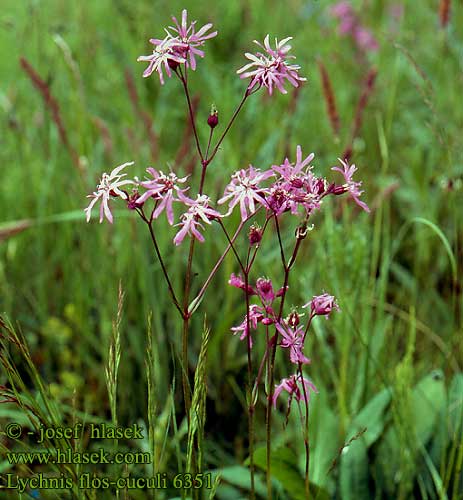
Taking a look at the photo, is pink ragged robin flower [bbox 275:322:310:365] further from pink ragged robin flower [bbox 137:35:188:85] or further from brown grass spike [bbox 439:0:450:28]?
brown grass spike [bbox 439:0:450:28]

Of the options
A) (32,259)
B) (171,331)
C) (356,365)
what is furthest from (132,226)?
(356,365)

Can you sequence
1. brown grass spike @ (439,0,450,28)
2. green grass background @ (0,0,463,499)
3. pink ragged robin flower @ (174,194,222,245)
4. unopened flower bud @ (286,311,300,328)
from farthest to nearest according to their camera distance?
1. brown grass spike @ (439,0,450,28)
2. green grass background @ (0,0,463,499)
3. unopened flower bud @ (286,311,300,328)
4. pink ragged robin flower @ (174,194,222,245)

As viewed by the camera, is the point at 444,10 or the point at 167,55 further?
the point at 444,10

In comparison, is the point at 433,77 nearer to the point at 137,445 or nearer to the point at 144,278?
the point at 144,278

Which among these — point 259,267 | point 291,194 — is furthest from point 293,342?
point 259,267

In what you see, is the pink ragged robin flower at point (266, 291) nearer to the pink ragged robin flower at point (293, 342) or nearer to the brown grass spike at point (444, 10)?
the pink ragged robin flower at point (293, 342)

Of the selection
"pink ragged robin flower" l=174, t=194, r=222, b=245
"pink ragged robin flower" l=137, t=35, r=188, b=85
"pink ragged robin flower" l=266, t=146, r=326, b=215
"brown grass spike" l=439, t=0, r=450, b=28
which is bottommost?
"pink ragged robin flower" l=174, t=194, r=222, b=245

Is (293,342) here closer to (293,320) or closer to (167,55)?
(293,320)

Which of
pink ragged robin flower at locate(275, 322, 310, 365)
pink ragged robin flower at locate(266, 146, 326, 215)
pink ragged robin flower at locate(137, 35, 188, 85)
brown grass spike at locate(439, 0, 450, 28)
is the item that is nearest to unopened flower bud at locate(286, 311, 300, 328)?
pink ragged robin flower at locate(275, 322, 310, 365)
